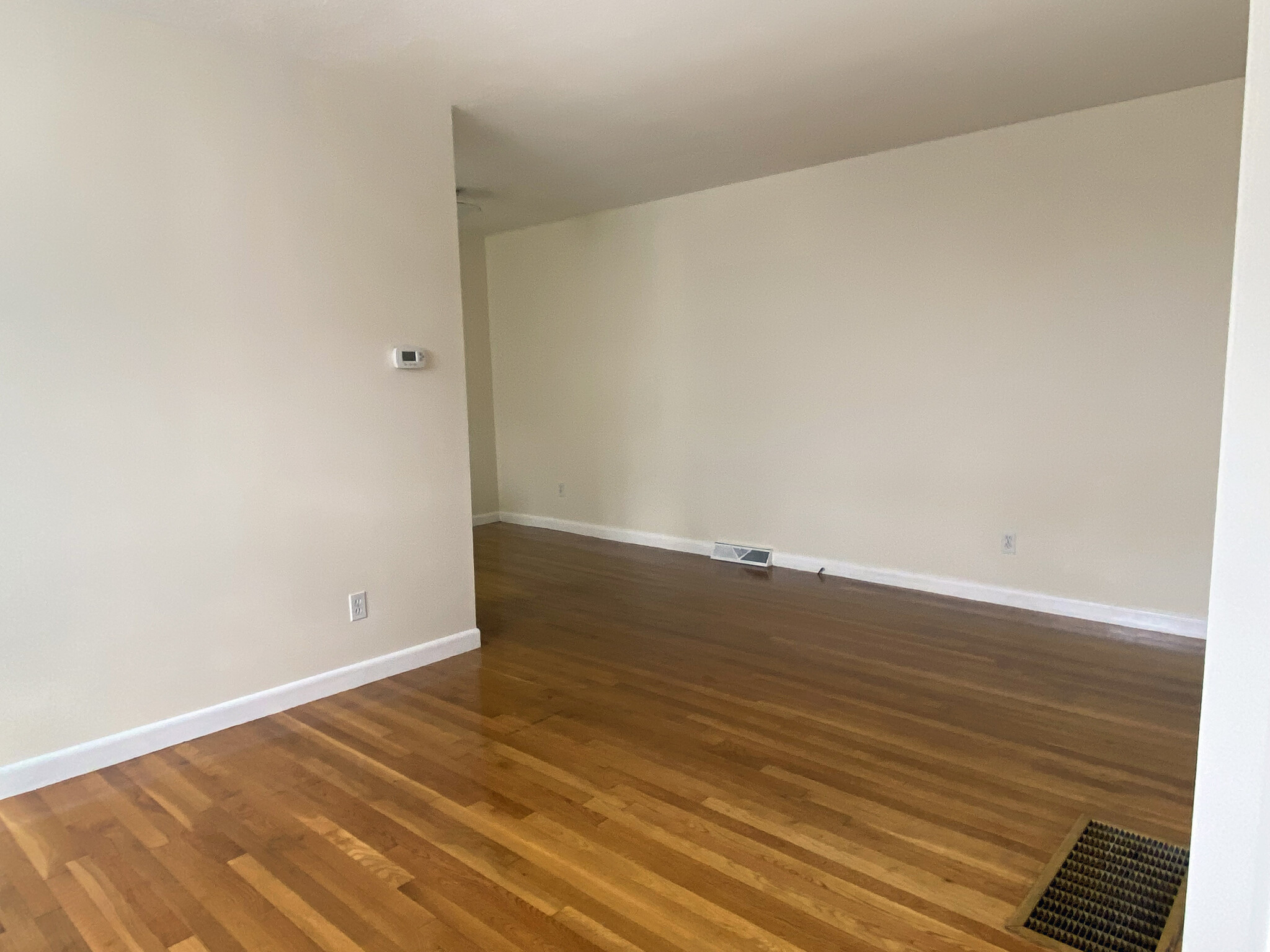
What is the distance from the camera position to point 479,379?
696 centimetres

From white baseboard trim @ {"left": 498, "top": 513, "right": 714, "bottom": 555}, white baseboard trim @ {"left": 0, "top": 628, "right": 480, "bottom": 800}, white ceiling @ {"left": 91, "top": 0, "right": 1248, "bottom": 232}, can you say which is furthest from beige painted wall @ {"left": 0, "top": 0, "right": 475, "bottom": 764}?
white baseboard trim @ {"left": 498, "top": 513, "right": 714, "bottom": 555}

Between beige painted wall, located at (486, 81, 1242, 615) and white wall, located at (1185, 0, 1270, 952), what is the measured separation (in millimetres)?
2985

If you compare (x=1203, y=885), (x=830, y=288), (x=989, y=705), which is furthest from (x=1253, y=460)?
(x=830, y=288)

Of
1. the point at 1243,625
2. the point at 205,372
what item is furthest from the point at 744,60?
the point at 1243,625

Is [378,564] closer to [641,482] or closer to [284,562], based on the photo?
[284,562]

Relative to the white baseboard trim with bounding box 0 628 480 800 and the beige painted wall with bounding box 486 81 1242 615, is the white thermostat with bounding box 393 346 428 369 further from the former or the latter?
the beige painted wall with bounding box 486 81 1242 615

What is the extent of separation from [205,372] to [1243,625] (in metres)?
3.06

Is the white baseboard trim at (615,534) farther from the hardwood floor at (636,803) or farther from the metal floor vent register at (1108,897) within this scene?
the metal floor vent register at (1108,897)

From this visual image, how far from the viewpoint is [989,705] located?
9.93 ft

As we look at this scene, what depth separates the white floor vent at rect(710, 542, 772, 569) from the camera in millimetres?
5312

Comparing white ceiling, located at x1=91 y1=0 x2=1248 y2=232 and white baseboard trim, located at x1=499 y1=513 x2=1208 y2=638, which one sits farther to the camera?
white baseboard trim, located at x1=499 y1=513 x2=1208 y2=638

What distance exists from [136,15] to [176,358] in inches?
44.6

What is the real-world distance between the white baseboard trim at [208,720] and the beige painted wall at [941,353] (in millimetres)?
2529

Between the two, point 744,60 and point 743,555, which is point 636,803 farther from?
point 743,555
